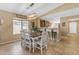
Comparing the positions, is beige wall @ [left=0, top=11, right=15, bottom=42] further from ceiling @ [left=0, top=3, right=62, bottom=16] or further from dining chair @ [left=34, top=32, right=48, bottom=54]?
dining chair @ [left=34, top=32, right=48, bottom=54]

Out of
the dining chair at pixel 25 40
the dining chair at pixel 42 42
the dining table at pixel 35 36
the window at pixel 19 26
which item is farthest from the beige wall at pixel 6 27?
the dining chair at pixel 42 42

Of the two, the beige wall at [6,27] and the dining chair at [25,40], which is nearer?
the beige wall at [6,27]

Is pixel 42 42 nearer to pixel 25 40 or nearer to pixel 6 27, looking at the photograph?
pixel 25 40

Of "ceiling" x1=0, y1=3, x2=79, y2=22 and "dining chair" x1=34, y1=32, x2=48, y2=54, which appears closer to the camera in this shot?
"ceiling" x1=0, y1=3, x2=79, y2=22

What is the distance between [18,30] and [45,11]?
2.50 ft

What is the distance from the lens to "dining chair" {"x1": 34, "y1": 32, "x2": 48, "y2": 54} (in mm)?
2355

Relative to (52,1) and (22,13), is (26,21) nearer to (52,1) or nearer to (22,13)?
(22,13)

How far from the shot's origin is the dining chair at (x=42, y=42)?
2.35m

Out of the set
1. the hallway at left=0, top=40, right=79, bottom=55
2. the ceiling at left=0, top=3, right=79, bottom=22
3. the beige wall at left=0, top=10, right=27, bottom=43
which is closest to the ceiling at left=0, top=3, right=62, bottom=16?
the ceiling at left=0, top=3, right=79, bottom=22

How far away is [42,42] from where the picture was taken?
2381 millimetres

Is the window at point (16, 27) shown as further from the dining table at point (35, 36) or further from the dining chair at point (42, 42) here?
the dining chair at point (42, 42)

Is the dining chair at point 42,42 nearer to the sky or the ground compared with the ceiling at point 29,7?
nearer to the ground

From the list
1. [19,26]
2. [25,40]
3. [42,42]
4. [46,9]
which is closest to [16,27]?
[19,26]
